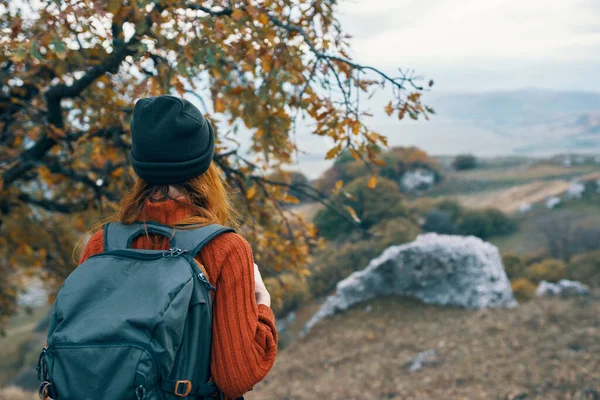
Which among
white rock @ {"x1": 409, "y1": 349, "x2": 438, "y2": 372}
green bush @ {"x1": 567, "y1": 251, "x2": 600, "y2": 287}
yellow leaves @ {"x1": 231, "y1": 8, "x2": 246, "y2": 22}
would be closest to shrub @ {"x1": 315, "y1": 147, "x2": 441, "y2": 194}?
green bush @ {"x1": 567, "y1": 251, "x2": 600, "y2": 287}

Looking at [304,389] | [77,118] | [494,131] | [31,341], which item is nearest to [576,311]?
[304,389]

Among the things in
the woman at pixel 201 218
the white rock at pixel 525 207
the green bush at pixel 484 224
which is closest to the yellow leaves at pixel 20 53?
the woman at pixel 201 218

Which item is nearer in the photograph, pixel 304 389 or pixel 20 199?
pixel 20 199

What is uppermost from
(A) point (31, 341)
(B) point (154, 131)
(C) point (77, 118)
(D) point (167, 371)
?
(C) point (77, 118)

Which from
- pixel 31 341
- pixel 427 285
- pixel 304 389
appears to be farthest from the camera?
pixel 31 341

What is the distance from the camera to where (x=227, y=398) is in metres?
1.71

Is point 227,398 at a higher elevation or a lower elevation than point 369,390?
higher

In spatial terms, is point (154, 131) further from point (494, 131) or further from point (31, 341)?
point (494, 131)

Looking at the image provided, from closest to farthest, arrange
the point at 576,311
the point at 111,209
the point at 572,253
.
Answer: the point at 111,209, the point at 576,311, the point at 572,253

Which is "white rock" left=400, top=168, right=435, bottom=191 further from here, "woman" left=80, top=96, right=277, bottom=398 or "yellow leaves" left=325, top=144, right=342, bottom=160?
"woman" left=80, top=96, right=277, bottom=398

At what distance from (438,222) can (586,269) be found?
27.6 ft

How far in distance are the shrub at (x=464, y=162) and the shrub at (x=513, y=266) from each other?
2659 cm

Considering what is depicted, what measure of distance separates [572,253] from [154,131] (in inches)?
868

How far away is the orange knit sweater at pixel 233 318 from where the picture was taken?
1.61 meters
